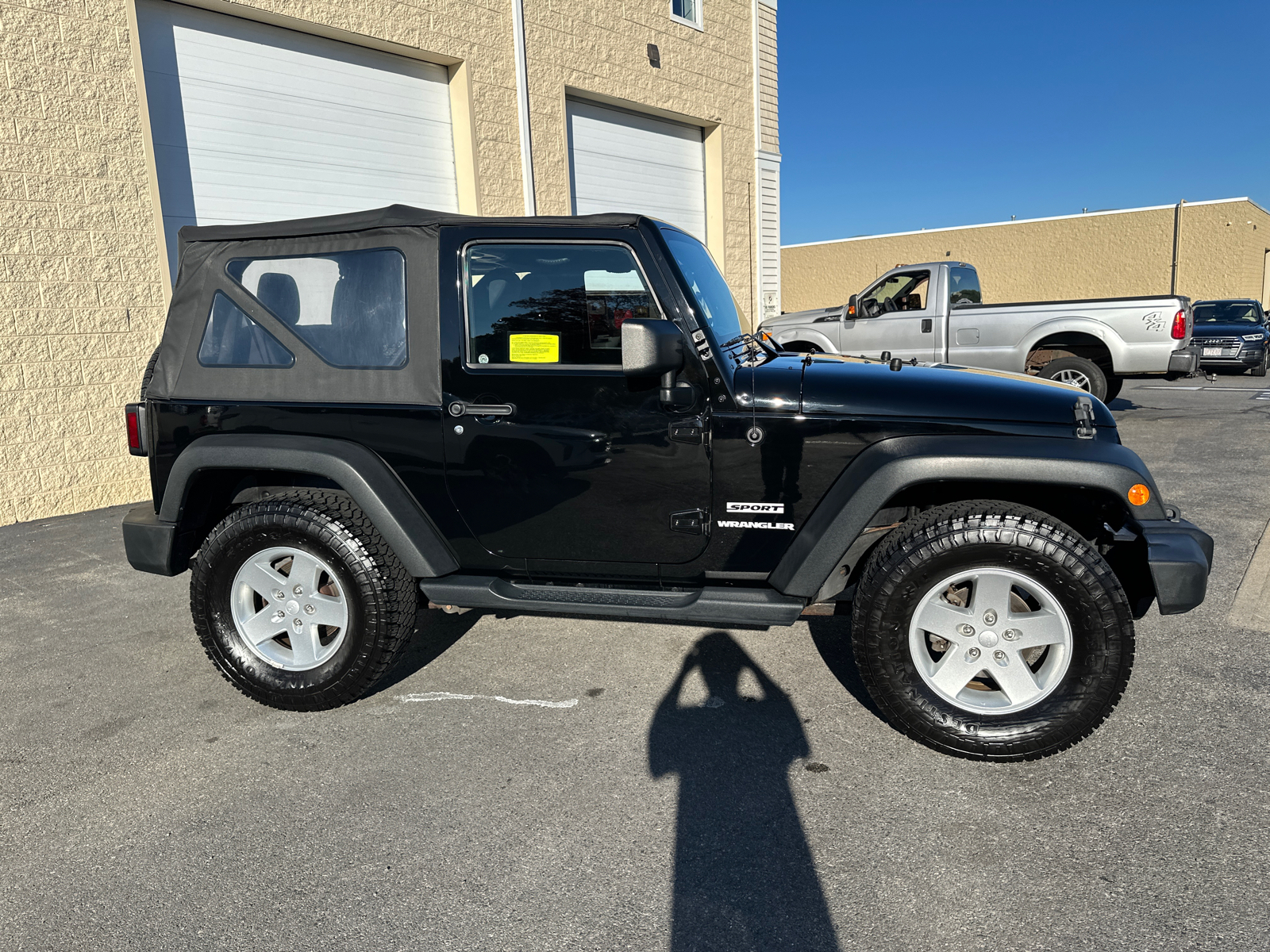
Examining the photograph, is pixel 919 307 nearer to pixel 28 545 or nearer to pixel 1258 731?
pixel 1258 731

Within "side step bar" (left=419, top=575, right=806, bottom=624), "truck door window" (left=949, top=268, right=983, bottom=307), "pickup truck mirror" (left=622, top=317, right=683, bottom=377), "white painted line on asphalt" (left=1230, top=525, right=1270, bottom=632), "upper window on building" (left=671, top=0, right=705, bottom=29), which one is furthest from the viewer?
"upper window on building" (left=671, top=0, right=705, bottom=29)

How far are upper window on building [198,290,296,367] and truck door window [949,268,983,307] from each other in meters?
8.81

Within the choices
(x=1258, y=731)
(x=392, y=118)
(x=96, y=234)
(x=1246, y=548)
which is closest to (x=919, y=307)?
(x=1246, y=548)

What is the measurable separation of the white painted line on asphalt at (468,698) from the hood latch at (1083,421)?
7.12 feet

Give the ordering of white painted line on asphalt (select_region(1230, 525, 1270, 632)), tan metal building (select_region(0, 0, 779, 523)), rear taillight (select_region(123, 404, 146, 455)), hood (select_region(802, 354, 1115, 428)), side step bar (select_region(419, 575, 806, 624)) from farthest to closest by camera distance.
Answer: tan metal building (select_region(0, 0, 779, 523)) → white painted line on asphalt (select_region(1230, 525, 1270, 632)) → rear taillight (select_region(123, 404, 146, 455)) → side step bar (select_region(419, 575, 806, 624)) → hood (select_region(802, 354, 1115, 428))

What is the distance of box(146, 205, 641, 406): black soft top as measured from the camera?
10.7ft

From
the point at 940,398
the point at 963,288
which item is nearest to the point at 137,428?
the point at 940,398

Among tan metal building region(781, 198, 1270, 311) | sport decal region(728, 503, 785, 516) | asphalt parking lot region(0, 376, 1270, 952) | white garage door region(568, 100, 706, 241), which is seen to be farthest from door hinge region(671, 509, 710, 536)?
tan metal building region(781, 198, 1270, 311)

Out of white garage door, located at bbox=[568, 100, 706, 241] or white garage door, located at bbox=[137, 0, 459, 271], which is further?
white garage door, located at bbox=[568, 100, 706, 241]

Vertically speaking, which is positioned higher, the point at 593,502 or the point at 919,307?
the point at 919,307

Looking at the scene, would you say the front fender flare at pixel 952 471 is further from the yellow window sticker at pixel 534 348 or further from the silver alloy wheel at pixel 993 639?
the yellow window sticker at pixel 534 348

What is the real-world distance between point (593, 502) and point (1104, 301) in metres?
8.85

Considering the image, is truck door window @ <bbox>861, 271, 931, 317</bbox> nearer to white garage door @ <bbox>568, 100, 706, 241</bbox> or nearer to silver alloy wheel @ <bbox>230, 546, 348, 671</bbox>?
white garage door @ <bbox>568, 100, 706, 241</bbox>

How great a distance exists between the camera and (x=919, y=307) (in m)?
10.3
